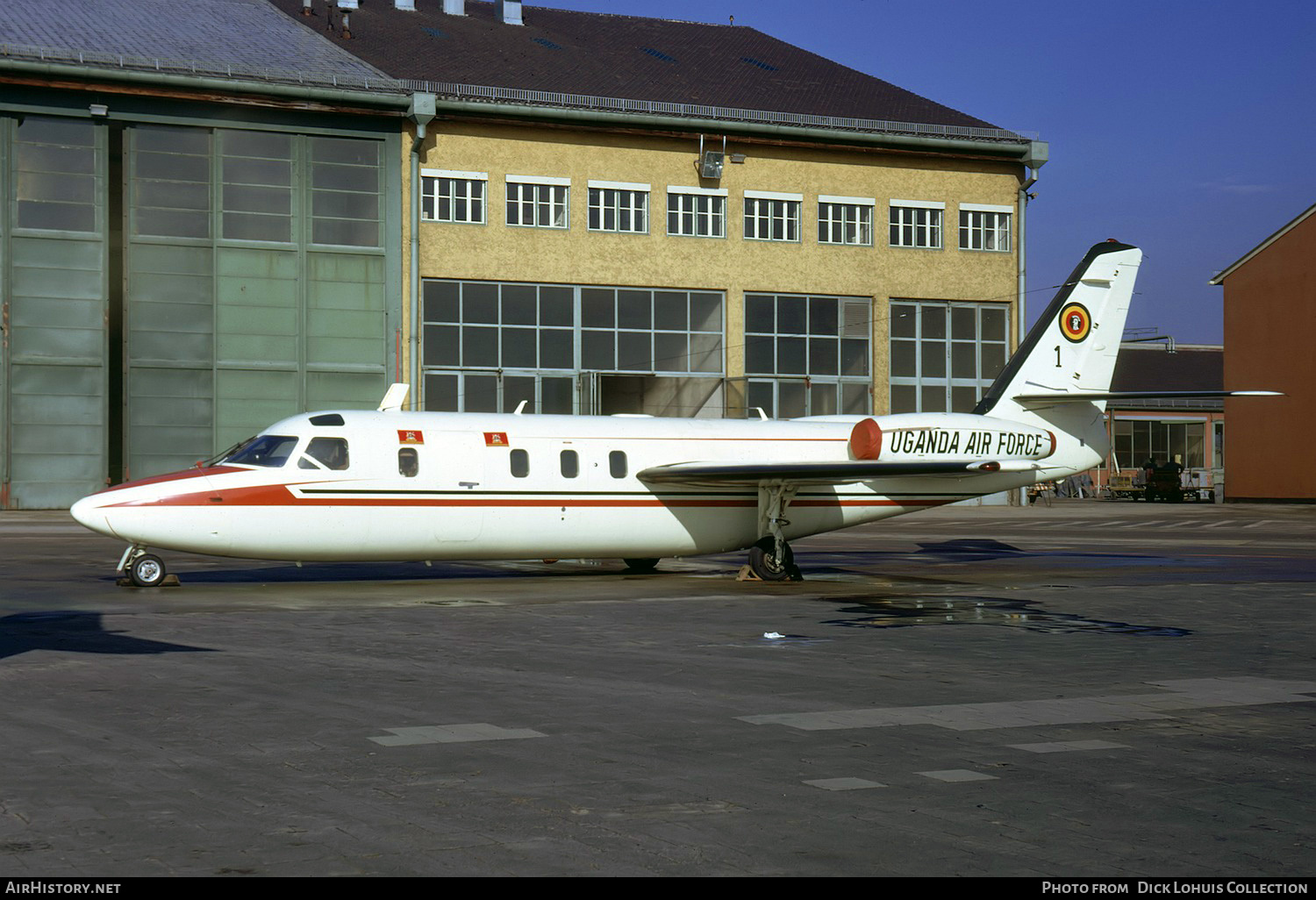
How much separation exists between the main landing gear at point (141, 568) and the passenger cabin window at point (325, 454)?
8.11 ft

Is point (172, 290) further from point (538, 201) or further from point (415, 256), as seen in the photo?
point (538, 201)

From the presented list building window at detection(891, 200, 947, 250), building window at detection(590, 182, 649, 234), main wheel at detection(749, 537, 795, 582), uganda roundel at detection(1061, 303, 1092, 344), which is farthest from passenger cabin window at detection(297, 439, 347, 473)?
building window at detection(891, 200, 947, 250)

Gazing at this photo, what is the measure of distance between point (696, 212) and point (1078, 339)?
27.7m

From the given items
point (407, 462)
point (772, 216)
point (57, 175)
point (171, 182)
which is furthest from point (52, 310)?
point (407, 462)

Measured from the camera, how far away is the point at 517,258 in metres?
51.0

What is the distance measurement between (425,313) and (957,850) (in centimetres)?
4523

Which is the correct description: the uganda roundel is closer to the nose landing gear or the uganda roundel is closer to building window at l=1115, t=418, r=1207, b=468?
the nose landing gear

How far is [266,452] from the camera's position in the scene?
69.4 feet

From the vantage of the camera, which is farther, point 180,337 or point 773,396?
point 773,396

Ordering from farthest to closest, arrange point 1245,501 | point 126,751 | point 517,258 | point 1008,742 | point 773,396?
1. point 1245,501
2. point 773,396
3. point 517,258
4. point 1008,742
5. point 126,751

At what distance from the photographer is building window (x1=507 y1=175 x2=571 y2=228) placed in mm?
51125

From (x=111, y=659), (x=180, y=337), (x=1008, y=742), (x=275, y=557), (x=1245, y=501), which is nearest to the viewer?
(x=1008, y=742)

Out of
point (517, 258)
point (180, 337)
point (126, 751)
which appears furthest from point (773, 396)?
point (126, 751)

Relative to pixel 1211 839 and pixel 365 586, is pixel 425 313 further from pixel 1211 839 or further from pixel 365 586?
pixel 1211 839
